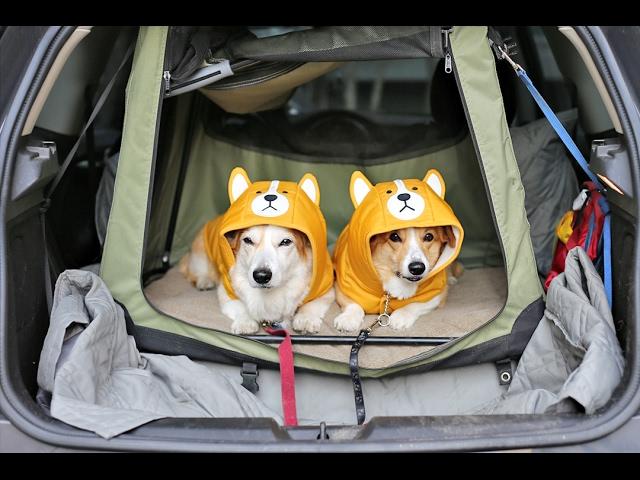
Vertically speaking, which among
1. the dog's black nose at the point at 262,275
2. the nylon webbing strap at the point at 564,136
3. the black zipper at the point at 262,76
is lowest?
the dog's black nose at the point at 262,275

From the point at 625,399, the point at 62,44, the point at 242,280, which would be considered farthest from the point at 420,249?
the point at 62,44

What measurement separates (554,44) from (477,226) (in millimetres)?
942

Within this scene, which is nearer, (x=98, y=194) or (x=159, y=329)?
(x=159, y=329)

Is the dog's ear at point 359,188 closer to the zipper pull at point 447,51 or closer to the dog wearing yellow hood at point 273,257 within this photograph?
the dog wearing yellow hood at point 273,257

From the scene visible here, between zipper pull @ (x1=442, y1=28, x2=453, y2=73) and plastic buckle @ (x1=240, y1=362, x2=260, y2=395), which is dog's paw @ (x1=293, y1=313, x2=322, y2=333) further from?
zipper pull @ (x1=442, y1=28, x2=453, y2=73)

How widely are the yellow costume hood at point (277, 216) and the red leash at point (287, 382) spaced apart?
38cm

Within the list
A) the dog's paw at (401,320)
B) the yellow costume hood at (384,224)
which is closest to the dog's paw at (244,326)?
the yellow costume hood at (384,224)

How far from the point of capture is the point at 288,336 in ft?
8.91

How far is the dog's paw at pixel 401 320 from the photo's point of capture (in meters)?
2.90

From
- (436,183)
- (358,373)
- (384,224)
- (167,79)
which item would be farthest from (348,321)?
(167,79)

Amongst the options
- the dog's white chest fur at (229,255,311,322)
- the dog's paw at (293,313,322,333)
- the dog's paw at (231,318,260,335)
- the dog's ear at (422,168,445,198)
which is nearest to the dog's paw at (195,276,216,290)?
the dog's white chest fur at (229,255,311,322)

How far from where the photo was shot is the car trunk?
2.01 meters

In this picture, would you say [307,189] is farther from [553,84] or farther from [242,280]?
[553,84]

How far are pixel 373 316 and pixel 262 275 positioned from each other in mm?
571
